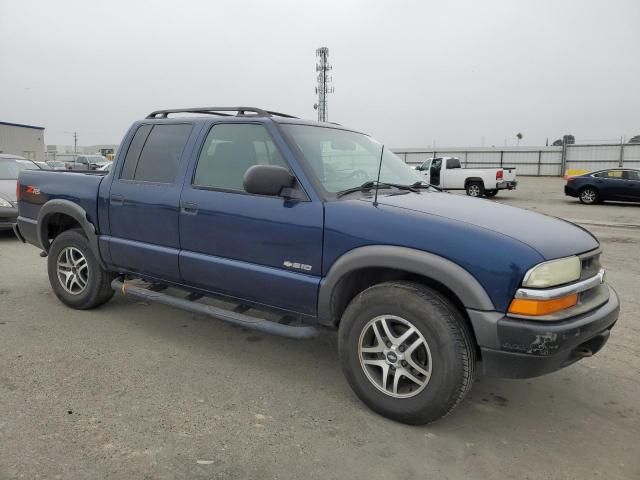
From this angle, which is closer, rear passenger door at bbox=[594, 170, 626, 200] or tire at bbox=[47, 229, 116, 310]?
tire at bbox=[47, 229, 116, 310]

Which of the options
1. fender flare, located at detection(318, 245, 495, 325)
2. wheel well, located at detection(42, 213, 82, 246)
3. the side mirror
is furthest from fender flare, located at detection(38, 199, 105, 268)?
fender flare, located at detection(318, 245, 495, 325)

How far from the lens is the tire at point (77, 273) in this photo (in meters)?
4.65

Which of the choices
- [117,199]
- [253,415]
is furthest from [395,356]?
[117,199]

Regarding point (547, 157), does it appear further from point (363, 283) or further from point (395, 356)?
point (395, 356)

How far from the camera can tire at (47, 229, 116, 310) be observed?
4652 millimetres

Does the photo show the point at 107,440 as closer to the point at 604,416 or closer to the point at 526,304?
the point at 526,304

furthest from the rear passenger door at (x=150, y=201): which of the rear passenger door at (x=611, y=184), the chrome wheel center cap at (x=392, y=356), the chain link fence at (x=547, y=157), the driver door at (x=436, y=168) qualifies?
the chain link fence at (x=547, y=157)

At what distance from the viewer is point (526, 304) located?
2549mm

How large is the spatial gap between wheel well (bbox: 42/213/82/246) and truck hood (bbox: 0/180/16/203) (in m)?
4.36

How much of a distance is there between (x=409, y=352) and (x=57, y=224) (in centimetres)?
410

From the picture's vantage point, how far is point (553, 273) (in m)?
2.61

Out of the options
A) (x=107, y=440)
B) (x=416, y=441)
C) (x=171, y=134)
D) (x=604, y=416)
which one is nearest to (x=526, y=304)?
(x=416, y=441)

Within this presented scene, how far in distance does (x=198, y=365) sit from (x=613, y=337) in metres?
3.57

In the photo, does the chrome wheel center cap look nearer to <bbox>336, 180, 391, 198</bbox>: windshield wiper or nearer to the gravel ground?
the gravel ground
